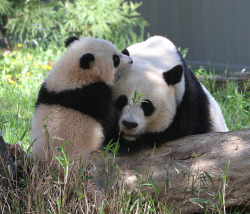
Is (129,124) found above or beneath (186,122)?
above

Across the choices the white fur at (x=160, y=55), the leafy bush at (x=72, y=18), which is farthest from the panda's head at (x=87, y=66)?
the leafy bush at (x=72, y=18)

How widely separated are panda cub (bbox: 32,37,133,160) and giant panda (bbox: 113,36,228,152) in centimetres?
13

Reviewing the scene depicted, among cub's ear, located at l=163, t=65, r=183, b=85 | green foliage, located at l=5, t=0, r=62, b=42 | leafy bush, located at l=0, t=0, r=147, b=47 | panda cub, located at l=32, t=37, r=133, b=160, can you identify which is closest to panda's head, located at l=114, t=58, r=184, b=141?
cub's ear, located at l=163, t=65, r=183, b=85

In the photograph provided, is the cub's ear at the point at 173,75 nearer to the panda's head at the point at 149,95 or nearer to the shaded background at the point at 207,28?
the panda's head at the point at 149,95

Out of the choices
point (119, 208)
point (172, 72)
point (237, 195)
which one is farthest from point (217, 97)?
point (119, 208)

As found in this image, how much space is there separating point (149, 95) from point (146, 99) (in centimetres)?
4

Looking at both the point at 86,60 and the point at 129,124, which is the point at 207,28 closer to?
the point at 86,60

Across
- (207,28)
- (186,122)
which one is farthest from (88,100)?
(207,28)

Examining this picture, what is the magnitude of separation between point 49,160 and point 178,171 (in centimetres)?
89

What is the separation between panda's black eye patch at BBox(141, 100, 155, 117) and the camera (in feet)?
10.7

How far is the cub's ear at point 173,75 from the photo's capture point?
332 cm

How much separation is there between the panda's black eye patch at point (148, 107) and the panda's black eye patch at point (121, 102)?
0.48 feet

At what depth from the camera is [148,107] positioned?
3.28 metres

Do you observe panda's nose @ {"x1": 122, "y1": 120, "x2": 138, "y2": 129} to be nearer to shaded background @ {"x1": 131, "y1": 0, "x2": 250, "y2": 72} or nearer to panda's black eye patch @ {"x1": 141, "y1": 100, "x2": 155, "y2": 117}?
panda's black eye patch @ {"x1": 141, "y1": 100, "x2": 155, "y2": 117}
